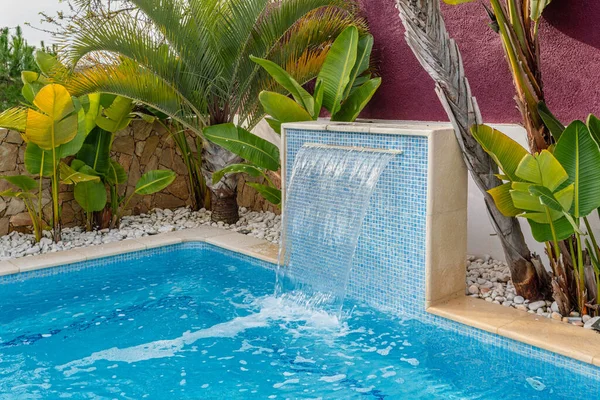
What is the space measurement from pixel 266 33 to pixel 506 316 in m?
4.02

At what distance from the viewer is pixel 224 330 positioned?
4766 millimetres

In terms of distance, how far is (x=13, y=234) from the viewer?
7254mm

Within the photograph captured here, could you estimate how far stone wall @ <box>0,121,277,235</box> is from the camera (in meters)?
7.21

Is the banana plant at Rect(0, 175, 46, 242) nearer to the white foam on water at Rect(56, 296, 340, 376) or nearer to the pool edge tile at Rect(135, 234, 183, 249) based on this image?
the pool edge tile at Rect(135, 234, 183, 249)

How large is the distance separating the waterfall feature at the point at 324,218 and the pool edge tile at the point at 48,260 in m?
2.19

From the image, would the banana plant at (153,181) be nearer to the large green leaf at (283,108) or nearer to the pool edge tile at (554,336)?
the large green leaf at (283,108)

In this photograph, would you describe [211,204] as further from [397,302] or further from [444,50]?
[444,50]

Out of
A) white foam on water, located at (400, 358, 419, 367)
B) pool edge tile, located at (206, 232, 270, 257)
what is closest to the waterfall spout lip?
pool edge tile, located at (206, 232, 270, 257)

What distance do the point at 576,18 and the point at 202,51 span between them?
3731mm

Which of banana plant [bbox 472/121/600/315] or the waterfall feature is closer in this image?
banana plant [bbox 472/121/600/315]

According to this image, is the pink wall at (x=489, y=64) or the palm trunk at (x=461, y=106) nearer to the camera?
the palm trunk at (x=461, y=106)

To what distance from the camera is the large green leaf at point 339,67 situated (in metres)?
6.16

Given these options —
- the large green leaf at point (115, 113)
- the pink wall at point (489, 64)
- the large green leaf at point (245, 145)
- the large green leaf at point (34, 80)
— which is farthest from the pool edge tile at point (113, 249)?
the pink wall at point (489, 64)

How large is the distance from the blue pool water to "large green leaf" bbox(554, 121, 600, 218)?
1063 mm
